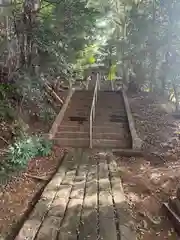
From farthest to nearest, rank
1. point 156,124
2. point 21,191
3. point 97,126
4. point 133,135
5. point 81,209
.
A: point 156,124 → point 97,126 → point 133,135 → point 21,191 → point 81,209

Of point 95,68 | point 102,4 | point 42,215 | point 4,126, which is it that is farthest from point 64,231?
point 95,68

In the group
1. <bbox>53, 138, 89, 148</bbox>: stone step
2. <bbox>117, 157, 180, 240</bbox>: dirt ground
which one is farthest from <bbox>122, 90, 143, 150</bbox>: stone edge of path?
<bbox>53, 138, 89, 148</bbox>: stone step

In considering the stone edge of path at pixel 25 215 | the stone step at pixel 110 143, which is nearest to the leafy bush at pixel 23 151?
the stone edge of path at pixel 25 215

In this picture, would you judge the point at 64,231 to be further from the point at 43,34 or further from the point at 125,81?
the point at 125,81

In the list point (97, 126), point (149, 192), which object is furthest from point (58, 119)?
point (149, 192)

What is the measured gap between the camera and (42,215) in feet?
17.4

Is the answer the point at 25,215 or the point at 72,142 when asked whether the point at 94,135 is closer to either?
the point at 72,142

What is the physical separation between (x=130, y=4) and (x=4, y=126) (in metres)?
13.6

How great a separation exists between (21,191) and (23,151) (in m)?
1.55

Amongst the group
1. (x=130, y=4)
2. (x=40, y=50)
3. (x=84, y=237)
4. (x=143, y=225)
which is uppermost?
(x=130, y=4)

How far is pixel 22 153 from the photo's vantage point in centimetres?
784

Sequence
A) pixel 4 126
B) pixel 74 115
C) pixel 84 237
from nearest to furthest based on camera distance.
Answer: pixel 84 237 < pixel 4 126 < pixel 74 115

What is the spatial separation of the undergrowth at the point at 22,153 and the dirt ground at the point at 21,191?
Answer: 0.62ft

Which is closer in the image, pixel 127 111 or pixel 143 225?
pixel 143 225
